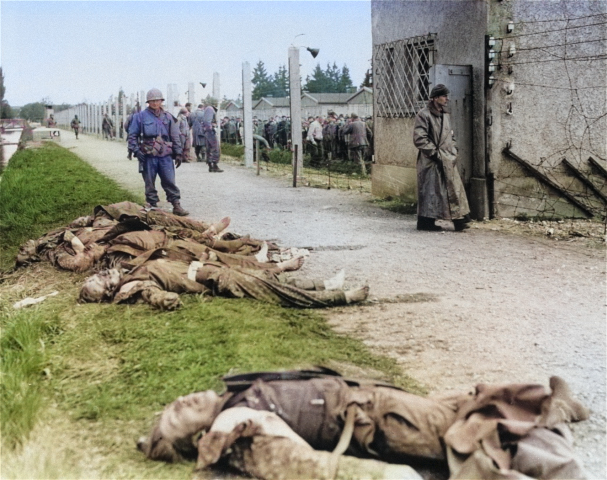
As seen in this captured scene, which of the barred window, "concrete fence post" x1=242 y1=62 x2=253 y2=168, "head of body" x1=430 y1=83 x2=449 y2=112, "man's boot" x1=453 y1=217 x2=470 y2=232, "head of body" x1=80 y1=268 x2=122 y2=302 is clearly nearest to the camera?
"head of body" x1=80 y1=268 x2=122 y2=302

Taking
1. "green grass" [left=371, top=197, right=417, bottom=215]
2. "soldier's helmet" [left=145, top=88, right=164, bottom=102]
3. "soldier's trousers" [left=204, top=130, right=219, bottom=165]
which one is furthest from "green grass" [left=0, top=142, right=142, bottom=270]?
"green grass" [left=371, top=197, right=417, bottom=215]

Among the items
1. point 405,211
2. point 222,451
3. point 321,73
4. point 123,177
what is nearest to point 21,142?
point 123,177

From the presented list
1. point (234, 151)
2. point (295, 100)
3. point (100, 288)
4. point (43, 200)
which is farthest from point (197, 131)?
point (100, 288)

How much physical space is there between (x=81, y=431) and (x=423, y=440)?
1711 mm

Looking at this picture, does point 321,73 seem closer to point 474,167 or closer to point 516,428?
point 474,167

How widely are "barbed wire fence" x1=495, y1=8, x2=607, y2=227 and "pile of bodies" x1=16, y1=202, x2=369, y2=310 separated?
4150 millimetres

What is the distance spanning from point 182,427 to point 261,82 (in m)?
118

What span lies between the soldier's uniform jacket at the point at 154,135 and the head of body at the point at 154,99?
3.0 inches

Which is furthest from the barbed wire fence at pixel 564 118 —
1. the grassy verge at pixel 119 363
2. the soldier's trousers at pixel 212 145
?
the soldier's trousers at pixel 212 145

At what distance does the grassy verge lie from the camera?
133 inches

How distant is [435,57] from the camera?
10695 mm

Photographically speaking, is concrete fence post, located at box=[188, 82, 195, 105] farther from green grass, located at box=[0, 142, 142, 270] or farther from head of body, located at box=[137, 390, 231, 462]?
head of body, located at box=[137, 390, 231, 462]

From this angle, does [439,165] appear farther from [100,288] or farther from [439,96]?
[100,288]

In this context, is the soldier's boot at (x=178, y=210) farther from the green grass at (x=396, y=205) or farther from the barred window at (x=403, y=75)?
the barred window at (x=403, y=75)
